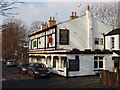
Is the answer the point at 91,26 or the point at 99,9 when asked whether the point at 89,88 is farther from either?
the point at 99,9

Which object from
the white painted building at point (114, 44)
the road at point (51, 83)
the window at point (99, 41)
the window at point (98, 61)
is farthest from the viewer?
the window at point (99, 41)

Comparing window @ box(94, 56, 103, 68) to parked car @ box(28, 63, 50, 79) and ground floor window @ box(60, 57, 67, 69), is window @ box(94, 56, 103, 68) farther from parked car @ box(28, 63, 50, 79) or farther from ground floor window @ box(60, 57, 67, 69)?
parked car @ box(28, 63, 50, 79)

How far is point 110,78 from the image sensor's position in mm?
16188

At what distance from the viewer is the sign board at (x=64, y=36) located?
25109mm

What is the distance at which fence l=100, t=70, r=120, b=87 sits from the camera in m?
15.6

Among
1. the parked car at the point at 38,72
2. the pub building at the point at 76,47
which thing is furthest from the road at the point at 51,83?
the pub building at the point at 76,47

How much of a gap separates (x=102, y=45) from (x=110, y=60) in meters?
3.63

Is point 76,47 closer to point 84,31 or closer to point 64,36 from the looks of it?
point 64,36

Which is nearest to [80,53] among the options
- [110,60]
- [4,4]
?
[110,60]

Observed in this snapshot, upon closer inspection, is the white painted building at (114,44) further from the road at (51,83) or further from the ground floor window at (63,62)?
the ground floor window at (63,62)

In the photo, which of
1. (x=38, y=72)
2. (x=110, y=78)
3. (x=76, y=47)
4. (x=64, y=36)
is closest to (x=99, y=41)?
(x=76, y=47)

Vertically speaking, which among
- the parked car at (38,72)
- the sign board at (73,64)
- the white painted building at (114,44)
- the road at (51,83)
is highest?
the white painted building at (114,44)

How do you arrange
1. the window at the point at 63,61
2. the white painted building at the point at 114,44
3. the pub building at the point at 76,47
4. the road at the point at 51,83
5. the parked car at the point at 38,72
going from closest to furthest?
the road at the point at 51,83, the parked car at the point at 38,72, the window at the point at 63,61, the pub building at the point at 76,47, the white painted building at the point at 114,44

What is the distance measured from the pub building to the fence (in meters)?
5.47
